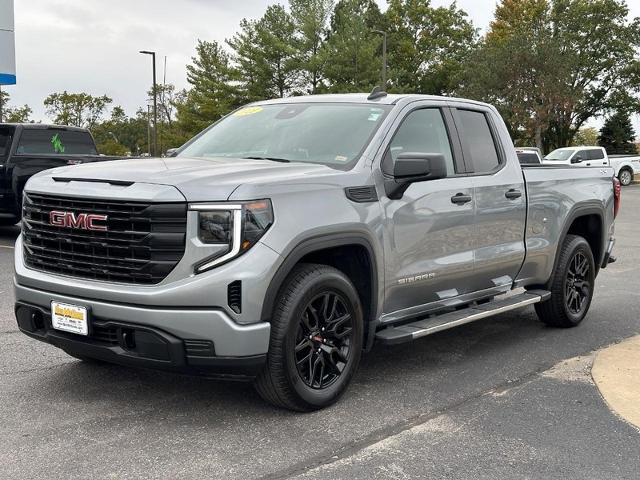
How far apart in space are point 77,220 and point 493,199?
3.08m

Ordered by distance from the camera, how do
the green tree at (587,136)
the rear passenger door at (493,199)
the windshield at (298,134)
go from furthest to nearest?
1. the green tree at (587,136)
2. the rear passenger door at (493,199)
3. the windshield at (298,134)

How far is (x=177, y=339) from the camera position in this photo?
3.76 m

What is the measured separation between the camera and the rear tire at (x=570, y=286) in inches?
259

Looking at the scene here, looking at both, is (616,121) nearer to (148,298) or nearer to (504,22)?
(504,22)

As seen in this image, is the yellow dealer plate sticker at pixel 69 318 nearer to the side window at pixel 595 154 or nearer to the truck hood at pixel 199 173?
the truck hood at pixel 199 173

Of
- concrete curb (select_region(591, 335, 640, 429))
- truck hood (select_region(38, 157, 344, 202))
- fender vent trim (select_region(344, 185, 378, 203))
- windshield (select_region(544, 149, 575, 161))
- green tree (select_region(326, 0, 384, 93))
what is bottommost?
concrete curb (select_region(591, 335, 640, 429))

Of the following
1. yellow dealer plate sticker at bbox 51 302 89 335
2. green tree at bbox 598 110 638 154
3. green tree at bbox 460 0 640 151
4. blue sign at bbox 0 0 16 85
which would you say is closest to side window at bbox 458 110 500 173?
yellow dealer plate sticker at bbox 51 302 89 335

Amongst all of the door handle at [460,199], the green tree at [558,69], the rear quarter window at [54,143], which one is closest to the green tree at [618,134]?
the green tree at [558,69]

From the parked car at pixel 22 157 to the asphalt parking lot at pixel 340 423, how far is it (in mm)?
6338

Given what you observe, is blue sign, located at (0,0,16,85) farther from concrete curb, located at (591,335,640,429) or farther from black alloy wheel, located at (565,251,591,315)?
concrete curb, located at (591,335,640,429)

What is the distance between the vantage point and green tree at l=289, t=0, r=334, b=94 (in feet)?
152

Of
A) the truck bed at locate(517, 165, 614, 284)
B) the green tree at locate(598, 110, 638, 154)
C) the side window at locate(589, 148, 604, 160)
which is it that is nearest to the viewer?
the truck bed at locate(517, 165, 614, 284)

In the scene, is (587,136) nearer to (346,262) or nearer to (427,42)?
(427,42)

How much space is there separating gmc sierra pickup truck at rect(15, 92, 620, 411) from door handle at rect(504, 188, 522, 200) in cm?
2
